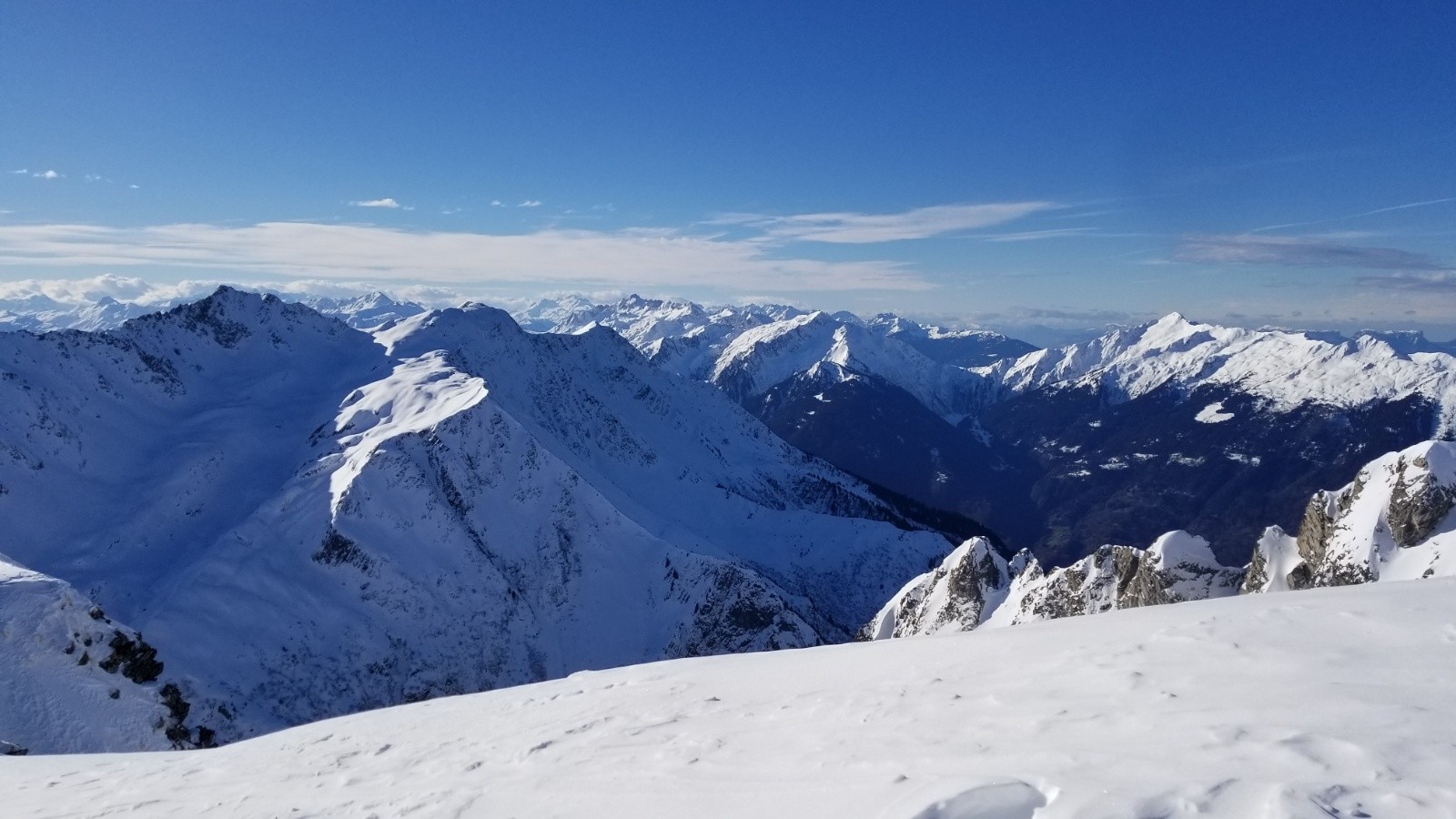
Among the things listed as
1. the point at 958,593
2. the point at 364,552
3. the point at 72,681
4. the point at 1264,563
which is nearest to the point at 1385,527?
the point at 1264,563

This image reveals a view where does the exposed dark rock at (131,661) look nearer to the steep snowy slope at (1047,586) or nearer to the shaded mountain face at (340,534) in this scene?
the shaded mountain face at (340,534)

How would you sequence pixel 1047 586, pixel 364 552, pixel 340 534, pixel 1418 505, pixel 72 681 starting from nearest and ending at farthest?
pixel 72 681
pixel 1418 505
pixel 1047 586
pixel 340 534
pixel 364 552

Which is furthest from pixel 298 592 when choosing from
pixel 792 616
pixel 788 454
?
pixel 788 454

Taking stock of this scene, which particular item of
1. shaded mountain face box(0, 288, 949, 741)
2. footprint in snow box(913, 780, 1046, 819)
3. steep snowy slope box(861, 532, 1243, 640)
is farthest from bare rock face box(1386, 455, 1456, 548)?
shaded mountain face box(0, 288, 949, 741)

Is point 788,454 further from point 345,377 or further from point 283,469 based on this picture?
point 283,469

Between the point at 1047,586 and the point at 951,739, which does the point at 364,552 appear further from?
the point at 951,739

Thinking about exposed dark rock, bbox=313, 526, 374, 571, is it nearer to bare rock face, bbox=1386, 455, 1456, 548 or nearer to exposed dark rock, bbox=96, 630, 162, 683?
exposed dark rock, bbox=96, 630, 162, 683
